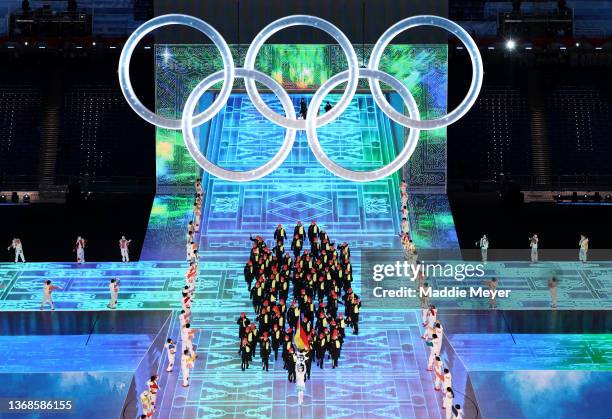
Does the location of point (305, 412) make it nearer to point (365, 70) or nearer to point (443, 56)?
point (365, 70)

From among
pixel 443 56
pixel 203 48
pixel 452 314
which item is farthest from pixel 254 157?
pixel 452 314

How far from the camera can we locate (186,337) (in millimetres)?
33188

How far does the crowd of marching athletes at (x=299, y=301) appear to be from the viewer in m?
33.1

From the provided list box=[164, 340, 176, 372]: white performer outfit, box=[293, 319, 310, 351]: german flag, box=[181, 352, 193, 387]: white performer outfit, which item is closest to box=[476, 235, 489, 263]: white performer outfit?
box=[293, 319, 310, 351]: german flag

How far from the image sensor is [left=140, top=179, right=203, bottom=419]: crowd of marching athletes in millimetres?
30328

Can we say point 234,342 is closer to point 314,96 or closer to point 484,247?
point 314,96

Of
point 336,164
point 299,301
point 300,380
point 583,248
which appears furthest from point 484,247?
point 300,380

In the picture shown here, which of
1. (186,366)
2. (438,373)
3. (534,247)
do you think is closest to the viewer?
(438,373)

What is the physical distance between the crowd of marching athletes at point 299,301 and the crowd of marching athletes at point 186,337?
4.02ft

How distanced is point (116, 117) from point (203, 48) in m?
5.89

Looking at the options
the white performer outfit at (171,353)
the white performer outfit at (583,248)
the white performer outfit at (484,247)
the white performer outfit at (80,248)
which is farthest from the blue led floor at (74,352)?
the white performer outfit at (583,248)

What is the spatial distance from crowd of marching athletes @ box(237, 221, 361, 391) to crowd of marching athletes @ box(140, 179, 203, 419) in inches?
48.2

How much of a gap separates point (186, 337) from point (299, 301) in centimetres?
312

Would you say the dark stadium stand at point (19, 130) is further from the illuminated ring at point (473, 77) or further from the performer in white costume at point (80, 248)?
the illuminated ring at point (473, 77)
